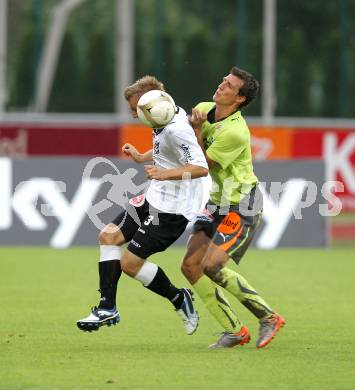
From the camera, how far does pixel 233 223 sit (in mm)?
9984

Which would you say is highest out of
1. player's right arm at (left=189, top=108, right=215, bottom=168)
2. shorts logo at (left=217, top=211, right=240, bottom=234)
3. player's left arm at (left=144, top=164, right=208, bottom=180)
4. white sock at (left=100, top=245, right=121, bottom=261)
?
player's right arm at (left=189, top=108, right=215, bottom=168)

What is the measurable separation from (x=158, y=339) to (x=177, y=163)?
1.60 meters

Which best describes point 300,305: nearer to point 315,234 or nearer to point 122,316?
point 122,316

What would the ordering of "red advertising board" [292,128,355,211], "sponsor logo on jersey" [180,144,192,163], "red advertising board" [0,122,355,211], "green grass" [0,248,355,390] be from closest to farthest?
1. "green grass" [0,248,355,390]
2. "sponsor logo on jersey" [180,144,192,163]
3. "red advertising board" [292,128,355,211]
4. "red advertising board" [0,122,355,211]

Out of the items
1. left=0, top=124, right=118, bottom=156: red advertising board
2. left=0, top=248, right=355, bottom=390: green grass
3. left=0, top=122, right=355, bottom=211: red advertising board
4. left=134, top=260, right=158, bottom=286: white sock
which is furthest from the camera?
left=0, top=124, right=118, bottom=156: red advertising board

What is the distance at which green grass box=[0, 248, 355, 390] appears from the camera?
8367 millimetres

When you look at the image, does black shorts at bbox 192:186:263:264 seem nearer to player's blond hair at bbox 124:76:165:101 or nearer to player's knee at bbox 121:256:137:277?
player's knee at bbox 121:256:137:277

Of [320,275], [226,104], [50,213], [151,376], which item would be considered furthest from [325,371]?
[50,213]

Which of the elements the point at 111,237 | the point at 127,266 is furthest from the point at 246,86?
the point at 127,266

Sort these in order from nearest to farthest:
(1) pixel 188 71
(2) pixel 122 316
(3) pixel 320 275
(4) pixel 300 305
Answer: (2) pixel 122 316 < (4) pixel 300 305 < (3) pixel 320 275 < (1) pixel 188 71

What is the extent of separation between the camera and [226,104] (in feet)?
32.6

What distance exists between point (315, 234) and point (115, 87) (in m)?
12.1

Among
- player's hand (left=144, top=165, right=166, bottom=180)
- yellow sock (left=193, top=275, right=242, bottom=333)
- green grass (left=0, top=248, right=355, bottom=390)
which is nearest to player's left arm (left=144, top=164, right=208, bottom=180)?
player's hand (left=144, top=165, right=166, bottom=180)

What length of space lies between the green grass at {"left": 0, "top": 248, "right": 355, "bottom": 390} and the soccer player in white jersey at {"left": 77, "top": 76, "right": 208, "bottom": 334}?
0.37 m
